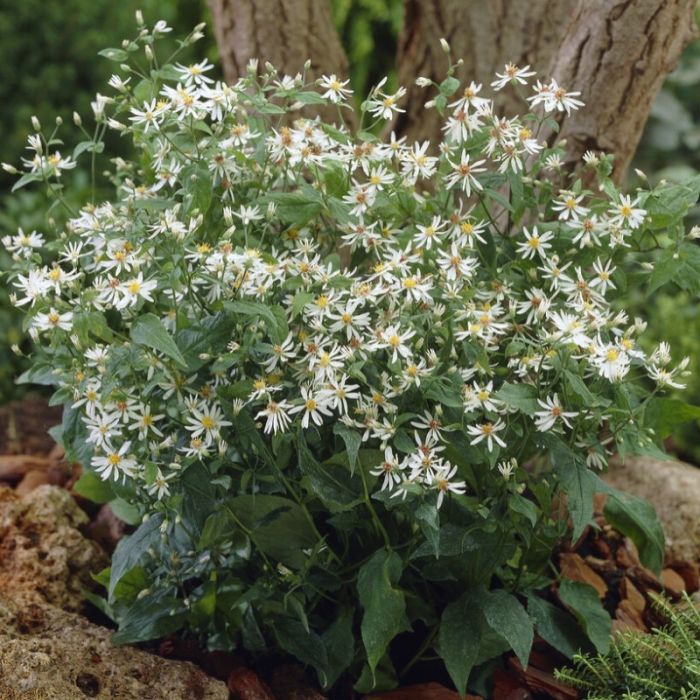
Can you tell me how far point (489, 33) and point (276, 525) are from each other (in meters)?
1.78

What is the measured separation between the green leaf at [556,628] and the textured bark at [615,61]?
1.05m

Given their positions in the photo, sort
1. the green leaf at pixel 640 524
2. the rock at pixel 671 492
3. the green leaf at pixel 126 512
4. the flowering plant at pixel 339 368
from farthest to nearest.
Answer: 1. the rock at pixel 671 492
2. the green leaf at pixel 126 512
3. the green leaf at pixel 640 524
4. the flowering plant at pixel 339 368

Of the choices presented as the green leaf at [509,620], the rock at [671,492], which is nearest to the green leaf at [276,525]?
the green leaf at [509,620]

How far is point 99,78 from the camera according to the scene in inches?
199

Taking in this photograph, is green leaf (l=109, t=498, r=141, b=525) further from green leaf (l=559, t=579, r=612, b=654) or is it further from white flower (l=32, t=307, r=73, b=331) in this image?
green leaf (l=559, t=579, r=612, b=654)

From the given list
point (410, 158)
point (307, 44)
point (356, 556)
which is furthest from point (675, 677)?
point (307, 44)

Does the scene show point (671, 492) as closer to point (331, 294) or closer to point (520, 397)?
point (520, 397)

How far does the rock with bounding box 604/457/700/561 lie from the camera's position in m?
2.72

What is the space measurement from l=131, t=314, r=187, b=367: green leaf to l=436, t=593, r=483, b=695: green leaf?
73 centimetres

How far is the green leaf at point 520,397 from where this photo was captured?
1.71 metres

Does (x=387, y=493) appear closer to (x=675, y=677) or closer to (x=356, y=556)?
(x=356, y=556)

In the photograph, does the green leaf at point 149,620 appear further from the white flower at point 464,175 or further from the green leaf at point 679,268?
the green leaf at point 679,268

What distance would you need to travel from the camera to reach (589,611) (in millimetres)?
2117

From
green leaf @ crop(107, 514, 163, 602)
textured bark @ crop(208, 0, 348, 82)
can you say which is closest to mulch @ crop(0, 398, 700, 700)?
green leaf @ crop(107, 514, 163, 602)
